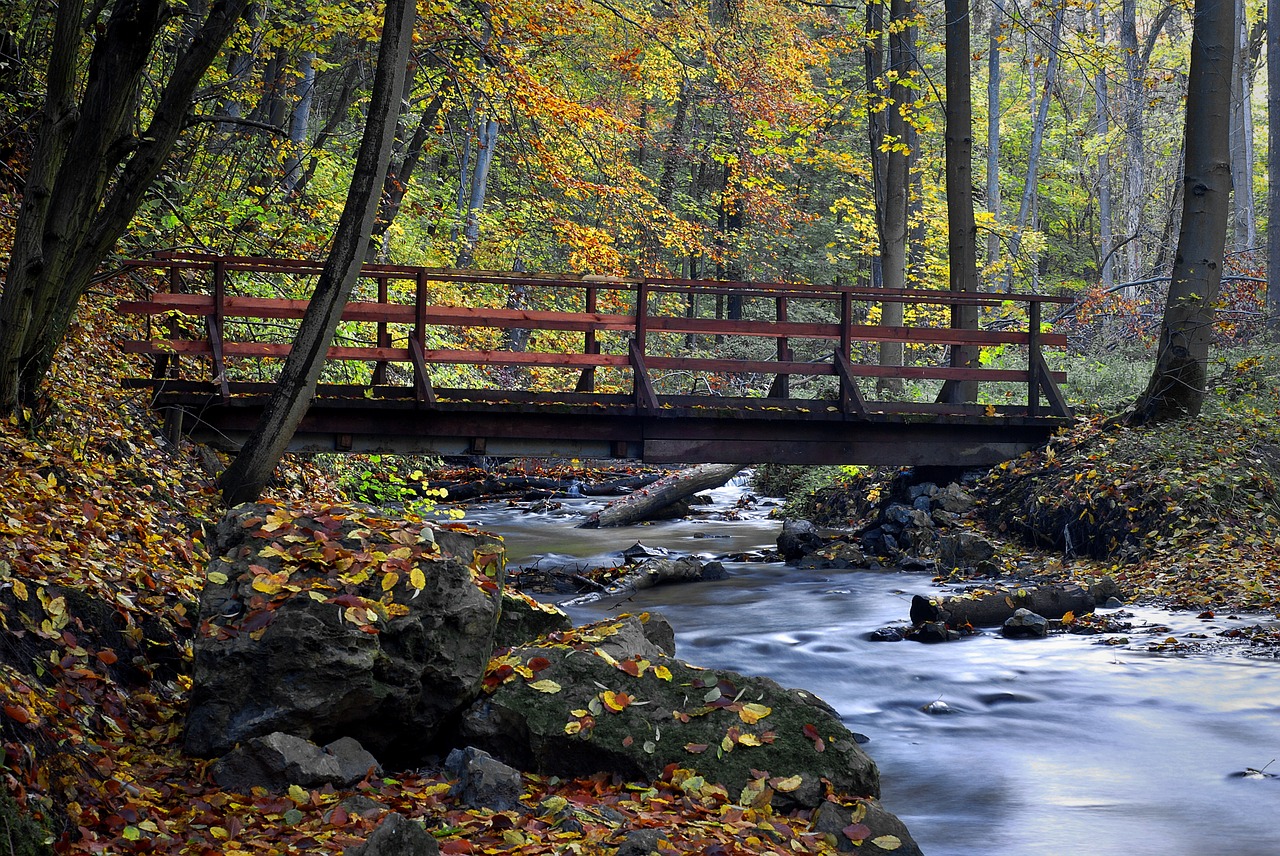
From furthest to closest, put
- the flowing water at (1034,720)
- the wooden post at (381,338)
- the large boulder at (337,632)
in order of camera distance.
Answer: the wooden post at (381,338) → the flowing water at (1034,720) → the large boulder at (337,632)

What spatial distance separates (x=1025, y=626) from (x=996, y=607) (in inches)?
17.5

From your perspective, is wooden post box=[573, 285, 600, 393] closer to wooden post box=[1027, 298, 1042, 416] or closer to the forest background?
the forest background

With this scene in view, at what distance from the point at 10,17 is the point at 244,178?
5.39 metres

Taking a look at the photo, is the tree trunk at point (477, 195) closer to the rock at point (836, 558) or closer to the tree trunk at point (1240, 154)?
the rock at point (836, 558)

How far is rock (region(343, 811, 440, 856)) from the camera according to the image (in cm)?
361

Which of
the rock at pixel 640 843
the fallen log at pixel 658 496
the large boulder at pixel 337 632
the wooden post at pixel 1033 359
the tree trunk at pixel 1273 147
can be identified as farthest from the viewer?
the fallen log at pixel 658 496

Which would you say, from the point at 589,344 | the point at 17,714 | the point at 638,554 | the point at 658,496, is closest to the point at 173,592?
the point at 17,714

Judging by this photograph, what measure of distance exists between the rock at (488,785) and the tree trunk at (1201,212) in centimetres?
1083

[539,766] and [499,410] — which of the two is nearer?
[539,766]

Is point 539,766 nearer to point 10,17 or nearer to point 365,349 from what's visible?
point 365,349

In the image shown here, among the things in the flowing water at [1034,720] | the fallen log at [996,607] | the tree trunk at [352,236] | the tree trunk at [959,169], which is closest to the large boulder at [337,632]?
the flowing water at [1034,720]

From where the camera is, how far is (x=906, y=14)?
16.3m

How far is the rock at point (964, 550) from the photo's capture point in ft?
40.9

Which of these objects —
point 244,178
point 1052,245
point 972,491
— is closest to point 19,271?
point 244,178
